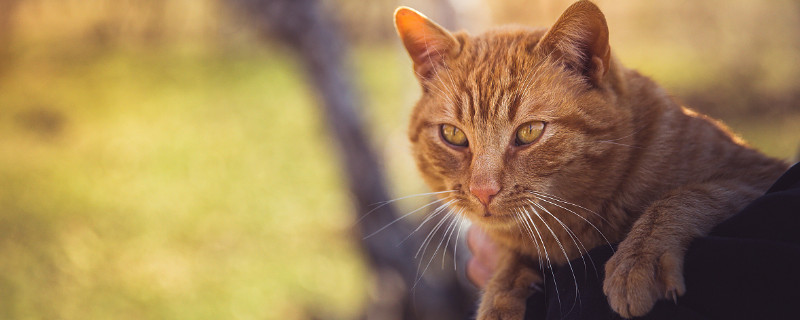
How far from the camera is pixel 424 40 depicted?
190 centimetres

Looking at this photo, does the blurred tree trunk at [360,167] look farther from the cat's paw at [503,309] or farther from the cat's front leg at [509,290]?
the cat's paw at [503,309]

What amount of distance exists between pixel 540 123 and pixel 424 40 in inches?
21.7

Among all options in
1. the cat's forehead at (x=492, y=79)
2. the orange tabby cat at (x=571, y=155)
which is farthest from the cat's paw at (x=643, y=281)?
the cat's forehead at (x=492, y=79)

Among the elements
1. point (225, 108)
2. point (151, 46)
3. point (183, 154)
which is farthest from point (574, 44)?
point (225, 108)

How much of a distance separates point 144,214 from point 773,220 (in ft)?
17.0

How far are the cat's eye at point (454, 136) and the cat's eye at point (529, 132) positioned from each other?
20 cm

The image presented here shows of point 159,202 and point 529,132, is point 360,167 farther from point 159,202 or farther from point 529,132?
point 159,202

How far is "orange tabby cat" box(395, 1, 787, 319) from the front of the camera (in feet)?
5.12

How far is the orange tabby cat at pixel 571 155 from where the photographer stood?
1.56 metres

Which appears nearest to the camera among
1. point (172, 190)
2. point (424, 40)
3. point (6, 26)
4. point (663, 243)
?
point (663, 243)

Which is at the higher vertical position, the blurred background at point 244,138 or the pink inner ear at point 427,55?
the blurred background at point 244,138

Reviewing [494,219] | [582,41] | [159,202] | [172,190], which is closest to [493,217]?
[494,219]

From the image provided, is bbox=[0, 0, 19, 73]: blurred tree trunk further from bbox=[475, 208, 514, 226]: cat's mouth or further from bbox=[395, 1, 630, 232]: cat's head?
bbox=[475, 208, 514, 226]: cat's mouth

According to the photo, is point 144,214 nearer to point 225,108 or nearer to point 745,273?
point 225,108
